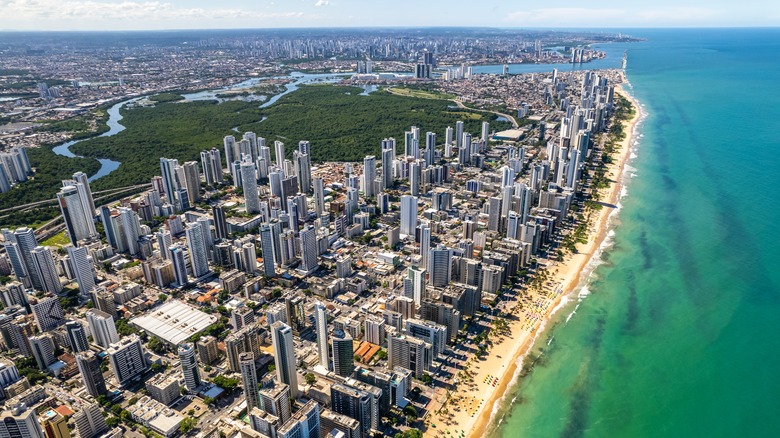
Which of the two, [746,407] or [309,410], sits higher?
[309,410]

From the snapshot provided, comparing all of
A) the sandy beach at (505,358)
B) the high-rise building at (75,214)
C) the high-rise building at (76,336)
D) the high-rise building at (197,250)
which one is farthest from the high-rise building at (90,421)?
the high-rise building at (75,214)

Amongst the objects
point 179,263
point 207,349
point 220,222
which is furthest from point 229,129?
point 207,349

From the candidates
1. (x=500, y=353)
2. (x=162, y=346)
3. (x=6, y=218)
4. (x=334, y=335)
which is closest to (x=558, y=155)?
(x=500, y=353)

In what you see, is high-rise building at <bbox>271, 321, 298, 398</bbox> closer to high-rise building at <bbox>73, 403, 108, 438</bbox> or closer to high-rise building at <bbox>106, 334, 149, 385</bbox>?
high-rise building at <bbox>73, 403, 108, 438</bbox>

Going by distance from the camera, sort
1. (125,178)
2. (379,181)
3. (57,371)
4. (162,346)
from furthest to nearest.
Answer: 1. (125,178)
2. (379,181)
3. (162,346)
4. (57,371)

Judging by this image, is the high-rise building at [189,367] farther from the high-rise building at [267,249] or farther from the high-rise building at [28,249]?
the high-rise building at [28,249]

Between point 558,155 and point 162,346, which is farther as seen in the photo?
point 558,155

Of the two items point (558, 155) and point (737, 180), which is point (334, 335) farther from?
point (737, 180)
